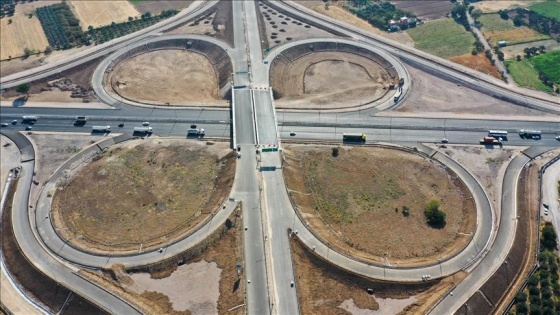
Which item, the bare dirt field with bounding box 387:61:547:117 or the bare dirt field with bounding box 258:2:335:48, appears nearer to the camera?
the bare dirt field with bounding box 387:61:547:117

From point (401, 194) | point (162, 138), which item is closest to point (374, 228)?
point (401, 194)

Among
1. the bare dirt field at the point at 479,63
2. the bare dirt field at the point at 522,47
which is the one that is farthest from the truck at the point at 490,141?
the bare dirt field at the point at 522,47

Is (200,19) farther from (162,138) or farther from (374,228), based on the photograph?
(374,228)

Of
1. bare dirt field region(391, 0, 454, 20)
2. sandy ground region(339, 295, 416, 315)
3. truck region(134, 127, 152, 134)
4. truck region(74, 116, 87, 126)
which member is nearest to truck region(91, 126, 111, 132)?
truck region(74, 116, 87, 126)

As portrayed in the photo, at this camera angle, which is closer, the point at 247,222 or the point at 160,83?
the point at 247,222

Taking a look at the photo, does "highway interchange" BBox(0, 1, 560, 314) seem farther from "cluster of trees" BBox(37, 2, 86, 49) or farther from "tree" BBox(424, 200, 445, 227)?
"cluster of trees" BBox(37, 2, 86, 49)
